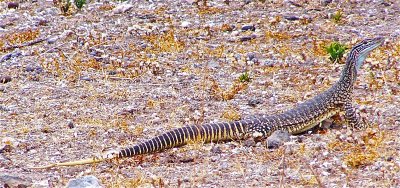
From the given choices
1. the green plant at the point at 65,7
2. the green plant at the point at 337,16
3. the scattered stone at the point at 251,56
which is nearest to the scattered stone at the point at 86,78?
the scattered stone at the point at 251,56

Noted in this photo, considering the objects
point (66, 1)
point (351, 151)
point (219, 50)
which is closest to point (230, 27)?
point (219, 50)

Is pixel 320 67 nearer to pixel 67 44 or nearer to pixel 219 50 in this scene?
pixel 219 50

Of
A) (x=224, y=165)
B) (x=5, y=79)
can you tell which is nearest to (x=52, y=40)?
(x=5, y=79)

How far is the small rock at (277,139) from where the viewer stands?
10617 millimetres

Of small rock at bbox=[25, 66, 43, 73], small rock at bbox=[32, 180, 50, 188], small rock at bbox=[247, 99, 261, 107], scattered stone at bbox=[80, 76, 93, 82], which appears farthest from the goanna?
small rock at bbox=[25, 66, 43, 73]

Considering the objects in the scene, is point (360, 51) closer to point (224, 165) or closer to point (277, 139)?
point (277, 139)

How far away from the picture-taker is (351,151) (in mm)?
9977

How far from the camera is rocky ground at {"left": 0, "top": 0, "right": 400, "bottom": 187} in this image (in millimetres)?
9633

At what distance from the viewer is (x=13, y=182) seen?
9.08 m

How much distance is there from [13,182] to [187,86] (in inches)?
208

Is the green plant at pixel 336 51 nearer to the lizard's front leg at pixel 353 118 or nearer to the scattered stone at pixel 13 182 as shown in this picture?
the lizard's front leg at pixel 353 118

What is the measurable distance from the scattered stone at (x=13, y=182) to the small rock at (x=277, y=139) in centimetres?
301

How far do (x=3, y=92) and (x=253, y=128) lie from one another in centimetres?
478

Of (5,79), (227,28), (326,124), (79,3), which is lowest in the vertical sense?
(5,79)
